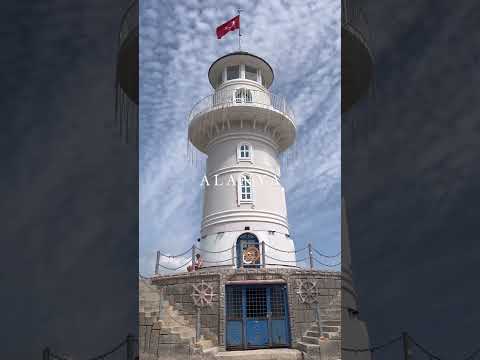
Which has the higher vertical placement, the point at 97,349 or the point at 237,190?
the point at 237,190

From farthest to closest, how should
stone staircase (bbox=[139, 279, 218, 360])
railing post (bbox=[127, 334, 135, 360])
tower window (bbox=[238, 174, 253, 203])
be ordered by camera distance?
tower window (bbox=[238, 174, 253, 203]) → stone staircase (bbox=[139, 279, 218, 360]) → railing post (bbox=[127, 334, 135, 360])

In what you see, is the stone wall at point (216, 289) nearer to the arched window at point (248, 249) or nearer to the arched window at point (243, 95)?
the arched window at point (248, 249)

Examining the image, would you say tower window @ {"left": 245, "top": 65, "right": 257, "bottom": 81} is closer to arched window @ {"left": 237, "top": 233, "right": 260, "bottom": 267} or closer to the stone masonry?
arched window @ {"left": 237, "top": 233, "right": 260, "bottom": 267}

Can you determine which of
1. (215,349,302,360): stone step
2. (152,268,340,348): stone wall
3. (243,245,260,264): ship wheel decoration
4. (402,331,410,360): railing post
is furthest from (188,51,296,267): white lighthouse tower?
(402,331,410,360): railing post

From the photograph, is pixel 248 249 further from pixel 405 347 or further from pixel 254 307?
pixel 405 347

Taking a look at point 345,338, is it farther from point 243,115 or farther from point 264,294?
point 243,115

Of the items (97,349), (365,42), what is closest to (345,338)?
(97,349)

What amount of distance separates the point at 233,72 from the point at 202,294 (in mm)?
6902

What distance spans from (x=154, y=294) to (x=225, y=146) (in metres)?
4.69

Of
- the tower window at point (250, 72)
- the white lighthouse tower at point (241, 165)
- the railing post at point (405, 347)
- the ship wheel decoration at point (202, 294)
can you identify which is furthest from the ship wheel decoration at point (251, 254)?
the railing post at point (405, 347)

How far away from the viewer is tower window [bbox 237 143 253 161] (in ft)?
35.0

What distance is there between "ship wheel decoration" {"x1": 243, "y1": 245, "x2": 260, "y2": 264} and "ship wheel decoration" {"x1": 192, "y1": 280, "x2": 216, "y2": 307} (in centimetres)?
150

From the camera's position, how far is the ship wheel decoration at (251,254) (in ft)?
30.1

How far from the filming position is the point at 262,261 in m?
8.72
